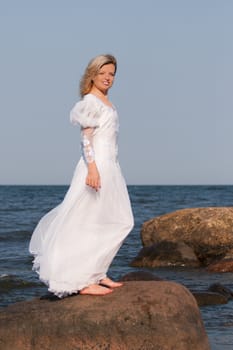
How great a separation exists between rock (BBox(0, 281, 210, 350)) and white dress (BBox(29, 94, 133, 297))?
0.22m

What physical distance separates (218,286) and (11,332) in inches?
198

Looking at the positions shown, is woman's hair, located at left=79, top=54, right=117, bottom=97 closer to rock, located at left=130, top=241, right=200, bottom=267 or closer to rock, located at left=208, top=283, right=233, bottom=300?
rock, located at left=208, top=283, right=233, bottom=300

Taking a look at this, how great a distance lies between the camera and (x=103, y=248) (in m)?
6.69

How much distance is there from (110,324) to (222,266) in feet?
25.2

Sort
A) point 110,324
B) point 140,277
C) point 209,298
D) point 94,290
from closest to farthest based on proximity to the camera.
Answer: point 110,324, point 94,290, point 209,298, point 140,277

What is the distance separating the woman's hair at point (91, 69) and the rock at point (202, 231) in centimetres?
875

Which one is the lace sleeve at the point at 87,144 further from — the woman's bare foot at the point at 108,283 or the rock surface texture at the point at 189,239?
the rock surface texture at the point at 189,239

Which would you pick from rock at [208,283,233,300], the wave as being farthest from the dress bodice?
the wave

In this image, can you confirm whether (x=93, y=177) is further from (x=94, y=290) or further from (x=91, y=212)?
(x=94, y=290)

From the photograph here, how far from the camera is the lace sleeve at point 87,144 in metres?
6.58

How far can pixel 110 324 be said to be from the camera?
6.54 m

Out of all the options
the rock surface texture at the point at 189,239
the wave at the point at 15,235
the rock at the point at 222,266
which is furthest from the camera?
the wave at the point at 15,235

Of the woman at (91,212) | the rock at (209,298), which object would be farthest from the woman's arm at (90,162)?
the rock at (209,298)

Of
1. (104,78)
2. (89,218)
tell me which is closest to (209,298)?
(89,218)
